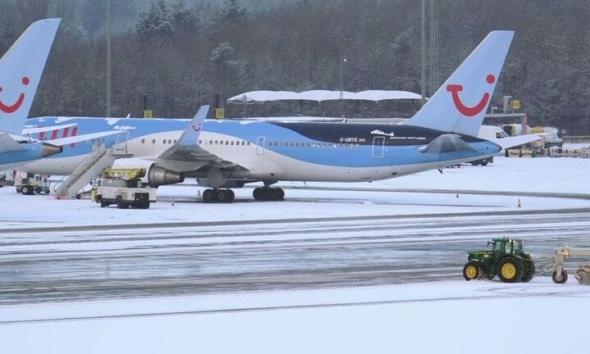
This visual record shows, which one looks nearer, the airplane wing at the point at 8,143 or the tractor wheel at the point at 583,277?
the tractor wheel at the point at 583,277

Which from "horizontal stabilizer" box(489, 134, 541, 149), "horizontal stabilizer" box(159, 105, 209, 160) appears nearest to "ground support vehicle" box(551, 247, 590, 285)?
"horizontal stabilizer" box(489, 134, 541, 149)

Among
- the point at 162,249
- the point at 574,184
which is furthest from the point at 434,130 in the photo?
the point at 162,249

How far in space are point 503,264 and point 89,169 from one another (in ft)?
97.6

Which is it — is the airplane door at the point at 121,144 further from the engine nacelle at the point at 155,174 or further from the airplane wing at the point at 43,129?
the engine nacelle at the point at 155,174

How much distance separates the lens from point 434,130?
4816 centimetres

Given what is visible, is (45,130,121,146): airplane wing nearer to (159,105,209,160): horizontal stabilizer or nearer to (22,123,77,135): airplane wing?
(22,123,77,135): airplane wing

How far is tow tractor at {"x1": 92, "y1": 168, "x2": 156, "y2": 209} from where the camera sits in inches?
1730

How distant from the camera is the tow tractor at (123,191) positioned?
4394 centimetres

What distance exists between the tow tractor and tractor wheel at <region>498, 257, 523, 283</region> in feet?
74.9

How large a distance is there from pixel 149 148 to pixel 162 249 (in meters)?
21.9

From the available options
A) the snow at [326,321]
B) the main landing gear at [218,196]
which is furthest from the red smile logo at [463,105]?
the snow at [326,321]

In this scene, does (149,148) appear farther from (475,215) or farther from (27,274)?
(27,274)

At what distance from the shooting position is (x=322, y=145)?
49.2 m

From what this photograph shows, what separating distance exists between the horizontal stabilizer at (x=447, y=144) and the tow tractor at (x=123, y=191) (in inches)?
428
